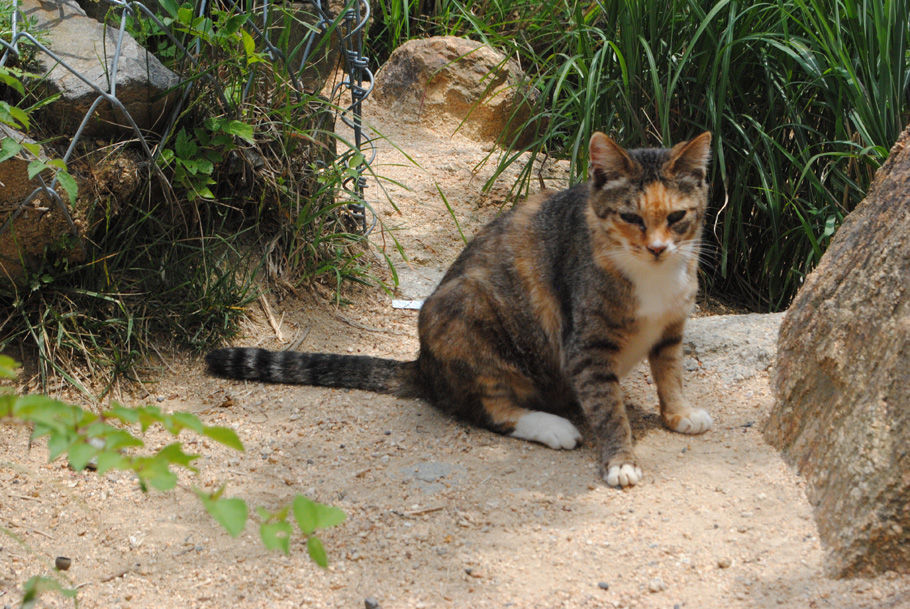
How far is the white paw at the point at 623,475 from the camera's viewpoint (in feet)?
10.5

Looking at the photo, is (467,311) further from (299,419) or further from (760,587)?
(760,587)

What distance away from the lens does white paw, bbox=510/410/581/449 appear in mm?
3590

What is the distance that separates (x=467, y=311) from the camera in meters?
3.79

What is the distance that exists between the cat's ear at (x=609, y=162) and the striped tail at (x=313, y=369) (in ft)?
4.05

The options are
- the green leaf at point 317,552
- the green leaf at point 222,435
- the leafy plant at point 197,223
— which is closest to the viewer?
the green leaf at point 222,435

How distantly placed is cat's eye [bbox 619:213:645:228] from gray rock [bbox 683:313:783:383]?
3.45 ft

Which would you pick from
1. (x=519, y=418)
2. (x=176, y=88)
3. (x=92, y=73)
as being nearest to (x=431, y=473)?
(x=519, y=418)

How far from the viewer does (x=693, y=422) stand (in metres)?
3.58

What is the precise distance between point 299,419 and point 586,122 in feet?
7.83

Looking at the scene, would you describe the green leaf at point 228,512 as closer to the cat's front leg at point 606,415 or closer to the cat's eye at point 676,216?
the cat's front leg at point 606,415

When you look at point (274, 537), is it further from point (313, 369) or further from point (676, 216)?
point (313, 369)

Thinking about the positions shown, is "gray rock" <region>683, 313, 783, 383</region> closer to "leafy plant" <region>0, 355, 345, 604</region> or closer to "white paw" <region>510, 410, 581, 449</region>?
"white paw" <region>510, 410, 581, 449</region>

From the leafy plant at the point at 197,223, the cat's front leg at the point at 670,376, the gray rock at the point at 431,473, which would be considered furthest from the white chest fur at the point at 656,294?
the leafy plant at the point at 197,223

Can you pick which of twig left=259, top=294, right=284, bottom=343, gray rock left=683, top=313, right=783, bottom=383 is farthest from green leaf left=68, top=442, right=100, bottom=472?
gray rock left=683, top=313, right=783, bottom=383
